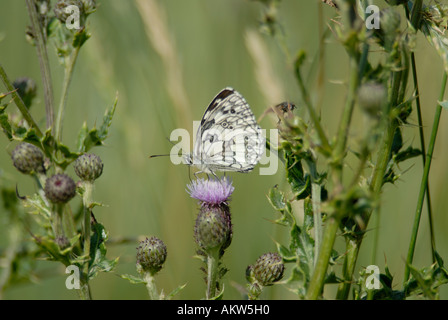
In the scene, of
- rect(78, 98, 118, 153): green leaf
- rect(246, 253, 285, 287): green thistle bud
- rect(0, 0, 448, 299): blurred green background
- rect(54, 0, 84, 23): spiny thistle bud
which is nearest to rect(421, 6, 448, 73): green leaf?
rect(0, 0, 448, 299): blurred green background

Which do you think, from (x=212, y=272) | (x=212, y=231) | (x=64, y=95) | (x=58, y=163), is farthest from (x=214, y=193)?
(x=64, y=95)

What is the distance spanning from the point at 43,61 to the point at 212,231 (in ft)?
4.65

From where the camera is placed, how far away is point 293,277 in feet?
7.54

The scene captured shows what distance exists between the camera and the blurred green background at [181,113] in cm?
435

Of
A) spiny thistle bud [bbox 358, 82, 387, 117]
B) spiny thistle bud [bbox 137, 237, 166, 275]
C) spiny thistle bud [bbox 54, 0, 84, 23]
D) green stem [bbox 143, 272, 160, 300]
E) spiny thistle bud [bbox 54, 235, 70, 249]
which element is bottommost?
green stem [bbox 143, 272, 160, 300]

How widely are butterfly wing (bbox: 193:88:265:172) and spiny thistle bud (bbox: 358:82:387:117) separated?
204cm

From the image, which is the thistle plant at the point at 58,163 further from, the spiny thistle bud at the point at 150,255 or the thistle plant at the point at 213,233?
the thistle plant at the point at 213,233

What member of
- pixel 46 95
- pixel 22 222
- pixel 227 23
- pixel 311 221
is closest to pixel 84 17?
pixel 46 95

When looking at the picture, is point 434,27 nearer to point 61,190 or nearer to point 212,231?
point 212,231

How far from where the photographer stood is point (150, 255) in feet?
9.21

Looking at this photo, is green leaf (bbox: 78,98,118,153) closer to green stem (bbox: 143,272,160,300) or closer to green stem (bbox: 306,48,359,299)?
green stem (bbox: 143,272,160,300)

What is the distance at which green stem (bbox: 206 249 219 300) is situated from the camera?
2754 millimetres

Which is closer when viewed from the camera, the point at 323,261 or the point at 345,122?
the point at 345,122

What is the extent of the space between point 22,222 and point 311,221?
Result: 1.37 metres
